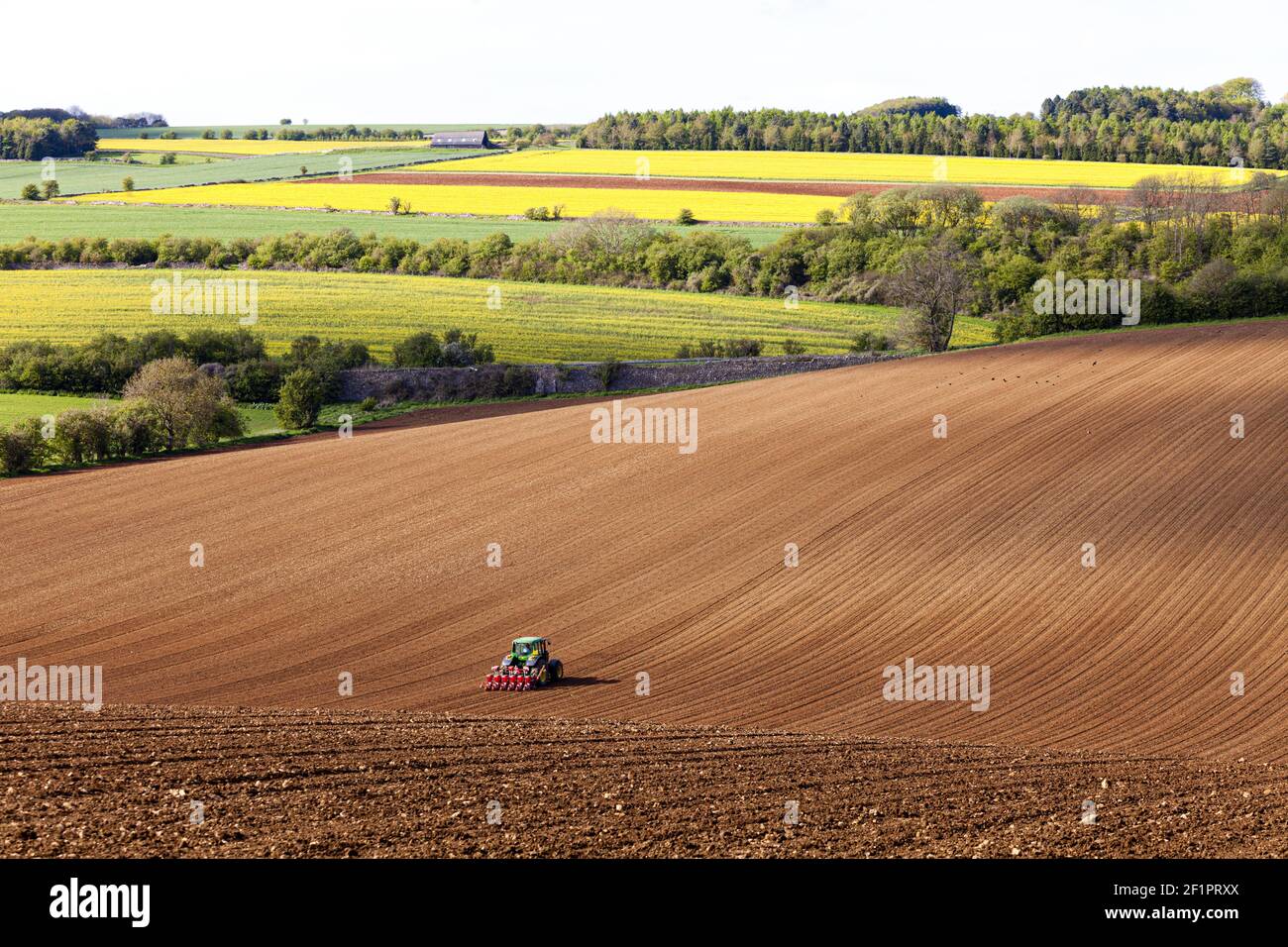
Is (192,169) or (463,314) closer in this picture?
(463,314)

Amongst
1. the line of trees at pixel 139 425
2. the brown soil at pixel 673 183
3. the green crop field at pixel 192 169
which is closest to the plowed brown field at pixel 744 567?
the line of trees at pixel 139 425

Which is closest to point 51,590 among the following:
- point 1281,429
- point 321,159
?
point 1281,429

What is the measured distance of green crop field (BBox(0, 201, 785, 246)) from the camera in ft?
363

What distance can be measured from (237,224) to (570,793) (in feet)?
363

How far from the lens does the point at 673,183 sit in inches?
5212

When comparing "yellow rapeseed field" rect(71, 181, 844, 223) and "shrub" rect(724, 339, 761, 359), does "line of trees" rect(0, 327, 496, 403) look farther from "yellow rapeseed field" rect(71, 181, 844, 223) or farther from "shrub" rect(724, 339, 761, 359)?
"yellow rapeseed field" rect(71, 181, 844, 223)

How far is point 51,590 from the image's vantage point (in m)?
32.9

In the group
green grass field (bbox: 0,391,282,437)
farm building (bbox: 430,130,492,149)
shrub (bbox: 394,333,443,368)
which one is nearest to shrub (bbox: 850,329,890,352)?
shrub (bbox: 394,333,443,368)

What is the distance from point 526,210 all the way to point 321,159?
56.8 m

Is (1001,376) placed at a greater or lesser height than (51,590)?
greater

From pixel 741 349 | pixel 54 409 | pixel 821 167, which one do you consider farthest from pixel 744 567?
pixel 821 167

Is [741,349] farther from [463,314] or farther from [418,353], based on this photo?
[463,314]

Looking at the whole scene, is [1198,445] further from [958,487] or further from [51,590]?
[51,590]
